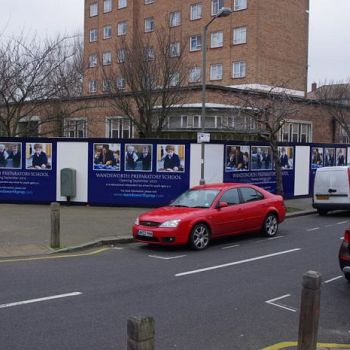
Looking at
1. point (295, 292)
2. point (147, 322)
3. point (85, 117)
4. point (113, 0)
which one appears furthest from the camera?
point (113, 0)

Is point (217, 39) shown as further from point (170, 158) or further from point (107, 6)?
point (170, 158)

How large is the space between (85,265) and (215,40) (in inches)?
1779

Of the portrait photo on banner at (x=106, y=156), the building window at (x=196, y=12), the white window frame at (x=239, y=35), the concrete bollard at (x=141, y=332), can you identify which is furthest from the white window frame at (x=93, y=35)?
the concrete bollard at (x=141, y=332)

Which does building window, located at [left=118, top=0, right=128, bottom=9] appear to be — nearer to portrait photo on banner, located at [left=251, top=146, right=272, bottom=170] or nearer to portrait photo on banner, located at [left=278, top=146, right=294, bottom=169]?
portrait photo on banner, located at [left=278, top=146, right=294, bottom=169]

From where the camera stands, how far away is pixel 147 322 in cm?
334

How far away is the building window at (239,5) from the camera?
48906 millimetres

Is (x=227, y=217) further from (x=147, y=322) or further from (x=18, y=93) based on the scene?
(x=18, y=93)

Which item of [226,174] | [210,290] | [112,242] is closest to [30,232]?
[112,242]

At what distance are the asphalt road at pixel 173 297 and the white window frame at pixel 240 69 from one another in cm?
3858

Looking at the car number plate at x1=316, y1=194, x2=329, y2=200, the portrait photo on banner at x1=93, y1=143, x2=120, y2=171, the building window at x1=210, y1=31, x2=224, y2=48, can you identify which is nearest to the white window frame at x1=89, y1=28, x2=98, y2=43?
the building window at x1=210, y1=31, x2=224, y2=48

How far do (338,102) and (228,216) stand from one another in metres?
31.1

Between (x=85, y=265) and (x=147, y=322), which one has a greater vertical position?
(x=147, y=322)

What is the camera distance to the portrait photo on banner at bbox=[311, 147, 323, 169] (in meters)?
24.8

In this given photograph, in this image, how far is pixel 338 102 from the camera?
40406 millimetres
